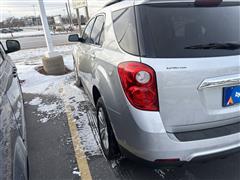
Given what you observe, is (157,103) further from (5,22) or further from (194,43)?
(5,22)

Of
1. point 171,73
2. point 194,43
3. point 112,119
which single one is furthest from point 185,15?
point 112,119

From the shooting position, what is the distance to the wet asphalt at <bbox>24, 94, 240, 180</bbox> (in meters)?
2.67

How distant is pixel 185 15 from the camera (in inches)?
83.9

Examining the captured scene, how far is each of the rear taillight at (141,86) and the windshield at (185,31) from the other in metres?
0.13

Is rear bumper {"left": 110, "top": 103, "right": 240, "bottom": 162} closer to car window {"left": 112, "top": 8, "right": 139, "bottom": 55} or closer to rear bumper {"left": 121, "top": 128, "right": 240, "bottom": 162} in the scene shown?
rear bumper {"left": 121, "top": 128, "right": 240, "bottom": 162}

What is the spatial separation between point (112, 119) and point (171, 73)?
853 mm

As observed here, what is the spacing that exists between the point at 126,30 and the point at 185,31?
52 cm

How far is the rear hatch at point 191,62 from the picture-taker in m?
1.96

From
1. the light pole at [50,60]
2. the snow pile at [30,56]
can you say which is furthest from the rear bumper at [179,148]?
Answer: the snow pile at [30,56]

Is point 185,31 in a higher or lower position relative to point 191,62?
higher

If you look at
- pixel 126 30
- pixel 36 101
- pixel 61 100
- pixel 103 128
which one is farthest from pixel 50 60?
pixel 126 30

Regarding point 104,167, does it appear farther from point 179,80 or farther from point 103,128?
point 179,80

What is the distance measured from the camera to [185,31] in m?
2.12

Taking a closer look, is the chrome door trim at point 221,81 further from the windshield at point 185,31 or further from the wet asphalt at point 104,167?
the wet asphalt at point 104,167
